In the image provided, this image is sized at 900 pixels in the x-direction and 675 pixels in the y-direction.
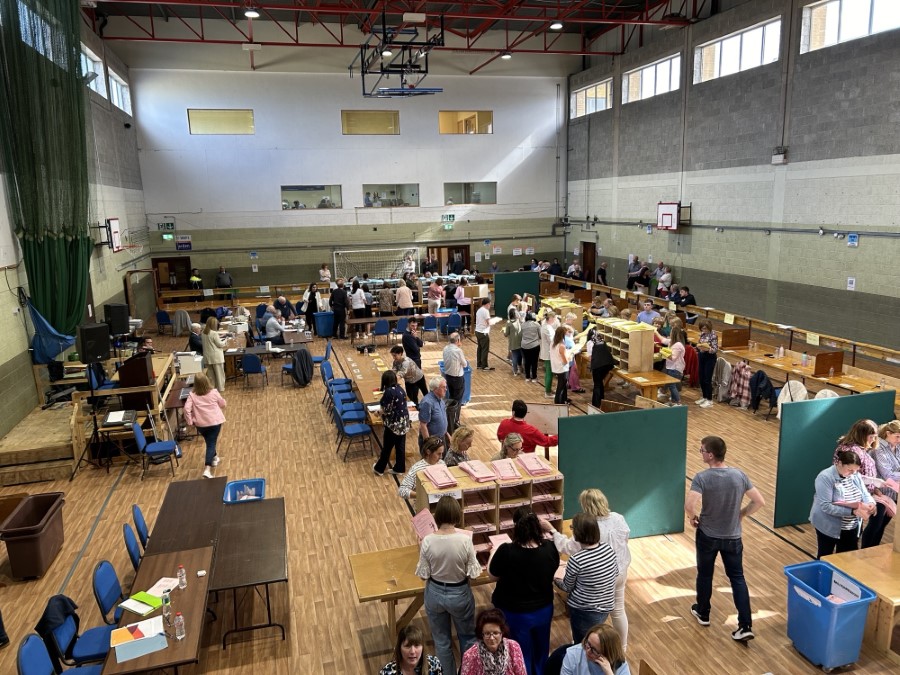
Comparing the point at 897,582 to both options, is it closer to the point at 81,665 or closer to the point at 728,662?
the point at 728,662

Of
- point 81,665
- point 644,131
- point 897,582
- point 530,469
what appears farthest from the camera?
point 644,131

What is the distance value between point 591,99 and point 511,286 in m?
9.55

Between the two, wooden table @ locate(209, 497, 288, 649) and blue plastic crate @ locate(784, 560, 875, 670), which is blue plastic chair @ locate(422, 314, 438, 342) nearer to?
wooden table @ locate(209, 497, 288, 649)

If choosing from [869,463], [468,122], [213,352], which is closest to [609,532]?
[869,463]

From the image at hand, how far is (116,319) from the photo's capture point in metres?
13.3

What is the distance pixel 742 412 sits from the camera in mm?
10383

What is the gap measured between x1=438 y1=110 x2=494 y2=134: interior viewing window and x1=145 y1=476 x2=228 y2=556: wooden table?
19.7 metres

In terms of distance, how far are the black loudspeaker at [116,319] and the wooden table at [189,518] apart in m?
8.17

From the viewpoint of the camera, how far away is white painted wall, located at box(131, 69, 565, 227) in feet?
68.7

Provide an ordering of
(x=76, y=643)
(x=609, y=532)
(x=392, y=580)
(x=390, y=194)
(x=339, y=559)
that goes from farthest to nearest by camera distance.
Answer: (x=390, y=194)
(x=339, y=559)
(x=392, y=580)
(x=76, y=643)
(x=609, y=532)

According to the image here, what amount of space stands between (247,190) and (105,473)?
1510 centimetres

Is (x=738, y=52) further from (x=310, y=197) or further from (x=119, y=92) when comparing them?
(x=119, y=92)

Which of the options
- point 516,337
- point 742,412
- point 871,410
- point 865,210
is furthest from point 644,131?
point 871,410

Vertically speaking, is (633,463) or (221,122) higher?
(221,122)
